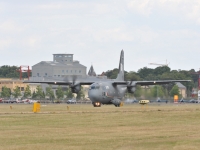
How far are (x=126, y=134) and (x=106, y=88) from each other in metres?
56.0

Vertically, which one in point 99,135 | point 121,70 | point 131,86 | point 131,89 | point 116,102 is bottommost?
point 99,135

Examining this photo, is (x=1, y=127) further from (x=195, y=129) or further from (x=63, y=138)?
(x=195, y=129)

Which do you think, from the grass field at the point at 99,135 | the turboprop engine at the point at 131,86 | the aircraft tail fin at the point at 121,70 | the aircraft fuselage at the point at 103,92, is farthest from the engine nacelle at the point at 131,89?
the grass field at the point at 99,135

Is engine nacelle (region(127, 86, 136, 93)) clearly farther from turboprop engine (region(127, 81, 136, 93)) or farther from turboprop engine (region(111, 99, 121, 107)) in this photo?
turboprop engine (region(111, 99, 121, 107))

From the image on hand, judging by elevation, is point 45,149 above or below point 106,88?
below

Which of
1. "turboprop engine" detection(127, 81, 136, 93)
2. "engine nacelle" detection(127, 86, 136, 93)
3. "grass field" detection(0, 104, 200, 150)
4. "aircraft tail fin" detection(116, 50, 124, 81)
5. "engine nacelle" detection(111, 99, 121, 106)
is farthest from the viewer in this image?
"aircraft tail fin" detection(116, 50, 124, 81)

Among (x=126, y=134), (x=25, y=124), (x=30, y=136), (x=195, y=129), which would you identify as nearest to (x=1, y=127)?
(x=25, y=124)

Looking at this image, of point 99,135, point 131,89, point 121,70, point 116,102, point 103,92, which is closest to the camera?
point 99,135

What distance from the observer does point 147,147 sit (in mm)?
28859

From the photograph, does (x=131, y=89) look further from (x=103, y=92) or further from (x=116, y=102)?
(x=103, y=92)

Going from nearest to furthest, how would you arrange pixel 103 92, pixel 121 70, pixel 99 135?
pixel 99 135 → pixel 103 92 → pixel 121 70

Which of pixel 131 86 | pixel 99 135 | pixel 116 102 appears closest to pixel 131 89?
pixel 131 86

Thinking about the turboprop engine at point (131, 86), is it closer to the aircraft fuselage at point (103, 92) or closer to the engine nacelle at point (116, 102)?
the aircraft fuselage at point (103, 92)

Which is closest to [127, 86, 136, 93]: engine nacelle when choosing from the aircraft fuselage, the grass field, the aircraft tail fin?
the aircraft fuselage
